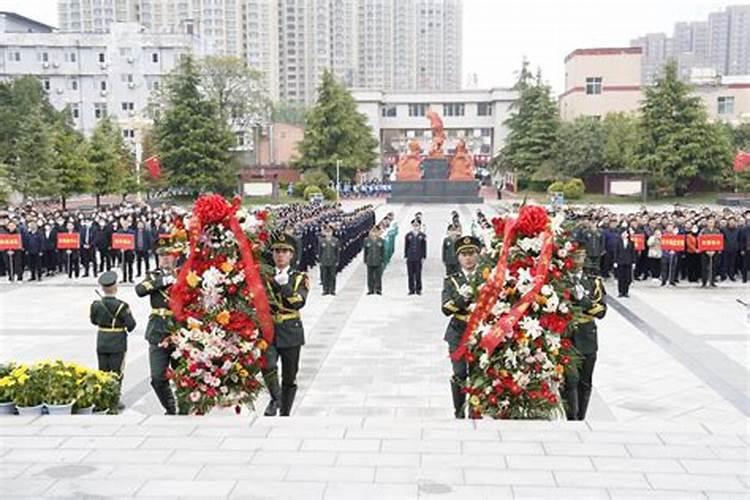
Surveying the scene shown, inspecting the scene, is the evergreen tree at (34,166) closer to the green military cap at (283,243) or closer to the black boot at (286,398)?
the green military cap at (283,243)

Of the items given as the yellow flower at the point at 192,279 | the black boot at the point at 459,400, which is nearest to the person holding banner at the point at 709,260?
the black boot at the point at 459,400

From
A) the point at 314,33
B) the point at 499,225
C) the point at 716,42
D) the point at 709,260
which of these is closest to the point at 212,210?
the point at 499,225

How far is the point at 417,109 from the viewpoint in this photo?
75.8m

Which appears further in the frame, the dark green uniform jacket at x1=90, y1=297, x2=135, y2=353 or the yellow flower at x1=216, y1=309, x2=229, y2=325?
the dark green uniform jacket at x1=90, y1=297, x2=135, y2=353

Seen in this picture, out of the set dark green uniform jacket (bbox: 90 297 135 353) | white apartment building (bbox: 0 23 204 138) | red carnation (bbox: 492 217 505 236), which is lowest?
dark green uniform jacket (bbox: 90 297 135 353)

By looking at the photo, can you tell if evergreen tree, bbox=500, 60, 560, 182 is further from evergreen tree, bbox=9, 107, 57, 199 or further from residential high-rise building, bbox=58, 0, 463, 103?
residential high-rise building, bbox=58, 0, 463, 103

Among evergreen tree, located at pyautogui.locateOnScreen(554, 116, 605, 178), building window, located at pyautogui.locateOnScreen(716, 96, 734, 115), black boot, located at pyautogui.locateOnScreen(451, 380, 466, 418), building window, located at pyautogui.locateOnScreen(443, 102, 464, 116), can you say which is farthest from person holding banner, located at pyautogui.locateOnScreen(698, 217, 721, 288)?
building window, located at pyautogui.locateOnScreen(443, 102, 464, 116)

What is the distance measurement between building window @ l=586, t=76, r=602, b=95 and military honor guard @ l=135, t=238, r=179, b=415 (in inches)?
2317

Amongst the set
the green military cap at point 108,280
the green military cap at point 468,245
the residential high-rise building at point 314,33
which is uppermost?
the residential high-rise building at point 314,33

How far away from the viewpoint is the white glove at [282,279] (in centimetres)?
698

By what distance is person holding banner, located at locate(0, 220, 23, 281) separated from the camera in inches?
667

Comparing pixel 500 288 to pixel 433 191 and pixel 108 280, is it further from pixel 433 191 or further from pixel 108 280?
pixel 433 191

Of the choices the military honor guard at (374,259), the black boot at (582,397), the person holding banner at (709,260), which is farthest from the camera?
the person holding banner at (709,260)

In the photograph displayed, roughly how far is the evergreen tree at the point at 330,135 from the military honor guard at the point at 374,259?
40.8 meters
